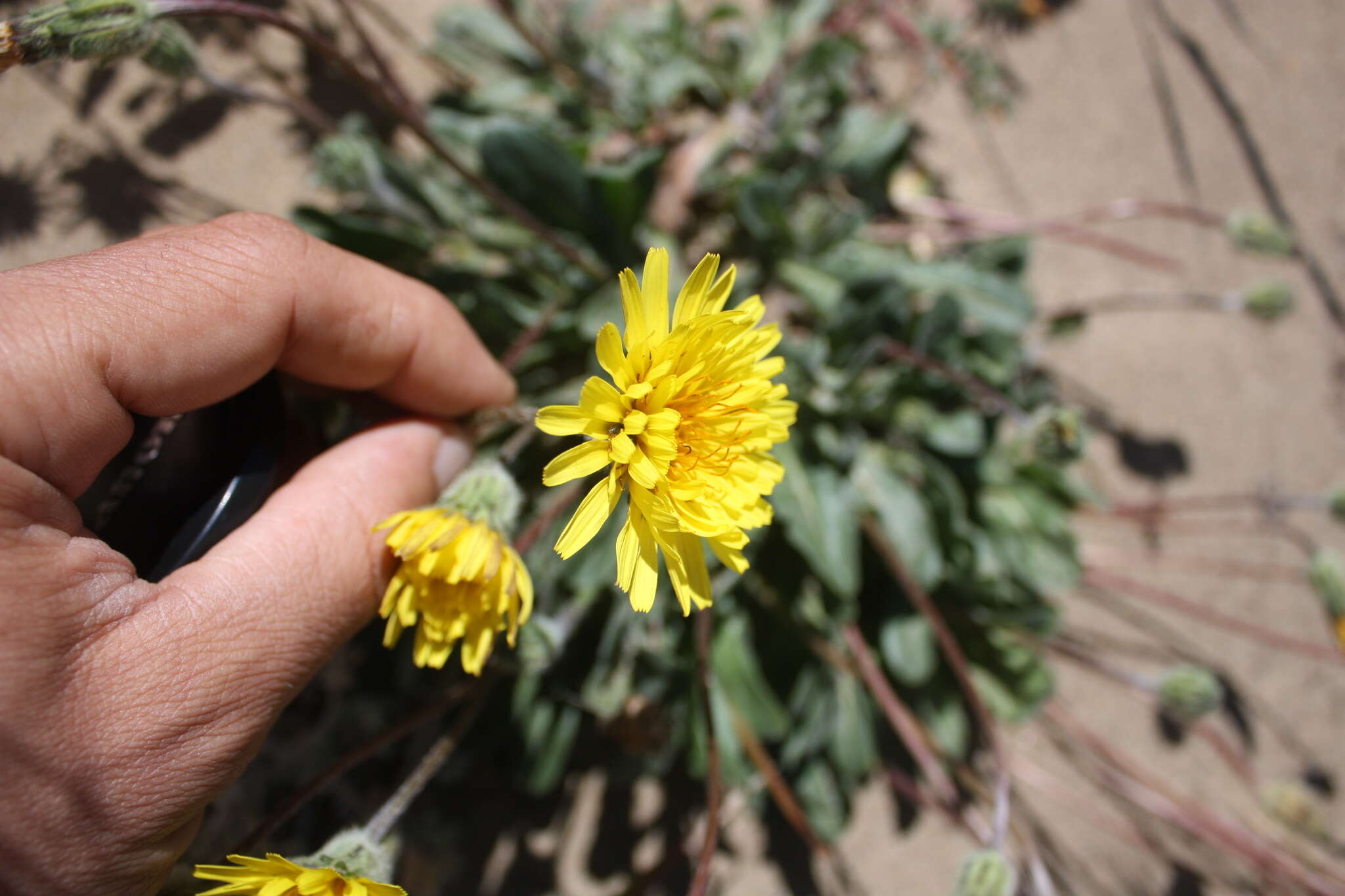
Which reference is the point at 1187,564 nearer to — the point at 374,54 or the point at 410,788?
the point at 410,788

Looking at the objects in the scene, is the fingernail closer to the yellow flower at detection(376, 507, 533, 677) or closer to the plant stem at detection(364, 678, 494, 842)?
the yellow flower at detection(376, 507, 533, 677)

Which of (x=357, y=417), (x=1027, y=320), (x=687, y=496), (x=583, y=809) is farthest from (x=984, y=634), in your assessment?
(x=357, y=417)

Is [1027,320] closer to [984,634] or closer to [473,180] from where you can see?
[984,634]

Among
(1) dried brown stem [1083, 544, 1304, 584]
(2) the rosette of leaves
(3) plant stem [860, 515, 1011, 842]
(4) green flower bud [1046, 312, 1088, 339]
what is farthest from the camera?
(1) dried brown stem [1083, 544, 1304, 584]

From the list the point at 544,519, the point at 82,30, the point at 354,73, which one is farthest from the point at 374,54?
the point at 544,519

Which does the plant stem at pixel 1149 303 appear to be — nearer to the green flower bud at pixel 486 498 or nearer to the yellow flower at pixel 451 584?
the green flower bud at pixel 486 498

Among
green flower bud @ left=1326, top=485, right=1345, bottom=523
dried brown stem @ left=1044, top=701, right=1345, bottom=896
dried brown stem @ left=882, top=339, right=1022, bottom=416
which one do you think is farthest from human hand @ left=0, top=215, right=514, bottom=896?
green flower bud @ left=1326, top=485, right=1345, bottom=523
